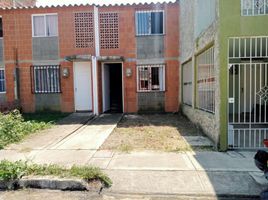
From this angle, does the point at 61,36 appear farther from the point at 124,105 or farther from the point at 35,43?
the point at 124,105

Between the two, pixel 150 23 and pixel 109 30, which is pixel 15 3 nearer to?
pixel 109 30

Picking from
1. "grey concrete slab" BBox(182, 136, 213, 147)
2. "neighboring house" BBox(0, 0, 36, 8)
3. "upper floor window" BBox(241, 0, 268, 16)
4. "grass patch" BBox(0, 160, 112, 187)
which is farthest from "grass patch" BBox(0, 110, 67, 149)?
"neighboring house" BBox(0, 0, 36, 8)

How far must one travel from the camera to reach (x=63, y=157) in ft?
22.2

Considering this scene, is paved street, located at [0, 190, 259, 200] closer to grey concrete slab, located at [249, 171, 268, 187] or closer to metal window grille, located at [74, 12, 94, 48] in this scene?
grey concrete slab, located at [249, 171, 268, 187]

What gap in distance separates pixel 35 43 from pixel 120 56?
15.4ft

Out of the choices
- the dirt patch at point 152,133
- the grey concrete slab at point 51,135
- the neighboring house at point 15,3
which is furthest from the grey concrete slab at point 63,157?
the neighboring house at point 15,3

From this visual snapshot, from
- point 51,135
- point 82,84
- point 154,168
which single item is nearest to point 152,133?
point 51,135

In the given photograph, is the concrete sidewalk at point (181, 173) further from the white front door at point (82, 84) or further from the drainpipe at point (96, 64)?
the white front door at point (82, 84)

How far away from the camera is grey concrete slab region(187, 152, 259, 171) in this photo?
5680mm

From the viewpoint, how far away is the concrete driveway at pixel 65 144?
6.72 meters

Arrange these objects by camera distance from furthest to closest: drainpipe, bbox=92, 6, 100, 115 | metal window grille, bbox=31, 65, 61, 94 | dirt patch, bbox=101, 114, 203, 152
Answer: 1. metal window grille, bbox=31, 65, 61, 94
2. drainpipe, bbox=92, 6, 100, 115
3. dirt patch, bbox=101, 114, 203, 152

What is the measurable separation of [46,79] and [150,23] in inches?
250

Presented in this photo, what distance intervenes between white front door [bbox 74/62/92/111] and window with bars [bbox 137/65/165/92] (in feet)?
8.78

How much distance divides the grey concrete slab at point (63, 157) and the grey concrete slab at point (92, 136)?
1.77 ft
